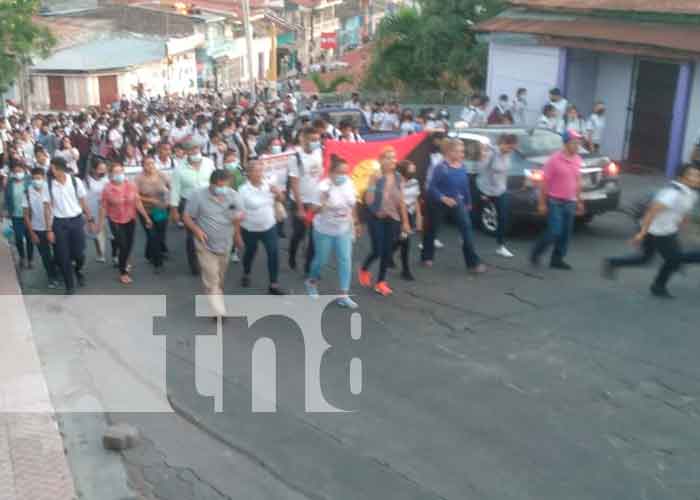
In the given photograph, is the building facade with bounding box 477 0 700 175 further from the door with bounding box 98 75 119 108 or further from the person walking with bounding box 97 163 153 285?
the door with bounding box 98 75 119 108

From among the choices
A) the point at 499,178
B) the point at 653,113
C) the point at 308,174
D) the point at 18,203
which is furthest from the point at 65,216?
the point at 653,113

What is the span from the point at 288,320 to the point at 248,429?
7.76 feet

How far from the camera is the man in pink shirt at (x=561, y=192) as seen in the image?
9.74 m

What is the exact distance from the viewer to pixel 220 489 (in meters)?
5.83

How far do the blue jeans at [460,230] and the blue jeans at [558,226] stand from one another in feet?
2.66

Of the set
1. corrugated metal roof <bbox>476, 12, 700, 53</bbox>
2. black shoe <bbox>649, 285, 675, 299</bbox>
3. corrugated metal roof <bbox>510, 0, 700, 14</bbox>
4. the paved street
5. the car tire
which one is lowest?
the paved street

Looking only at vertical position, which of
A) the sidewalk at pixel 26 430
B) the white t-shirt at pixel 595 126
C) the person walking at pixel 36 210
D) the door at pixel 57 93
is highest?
the white t-shirt at pixel 595 126

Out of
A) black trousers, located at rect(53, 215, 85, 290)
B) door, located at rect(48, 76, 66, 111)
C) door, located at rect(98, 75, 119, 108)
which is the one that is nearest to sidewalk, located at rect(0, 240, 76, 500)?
black trousers, located at rect(53, 215, 85, 290)

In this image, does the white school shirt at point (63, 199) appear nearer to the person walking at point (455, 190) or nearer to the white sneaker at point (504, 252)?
the person walking at point (455, 190)

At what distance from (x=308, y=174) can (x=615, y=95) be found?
9681 millimetres

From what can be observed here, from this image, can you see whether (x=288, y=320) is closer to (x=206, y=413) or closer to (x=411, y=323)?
(x=411, y=323)

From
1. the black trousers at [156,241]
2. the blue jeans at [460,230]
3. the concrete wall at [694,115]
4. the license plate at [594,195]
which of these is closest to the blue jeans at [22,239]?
the black trousers at [156,241]

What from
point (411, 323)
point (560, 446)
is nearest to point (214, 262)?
point (411, 323)

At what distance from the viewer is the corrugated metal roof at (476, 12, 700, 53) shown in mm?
15137
